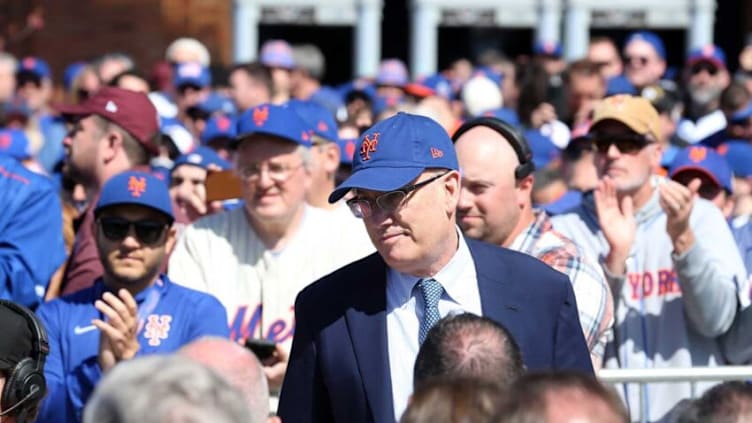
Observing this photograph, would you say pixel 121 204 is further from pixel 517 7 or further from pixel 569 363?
pixel 517 7

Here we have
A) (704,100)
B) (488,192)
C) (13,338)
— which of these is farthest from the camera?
(704,100)

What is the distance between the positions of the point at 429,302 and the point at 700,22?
12.4m

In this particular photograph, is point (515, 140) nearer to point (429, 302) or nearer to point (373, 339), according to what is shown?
point (429, 302)

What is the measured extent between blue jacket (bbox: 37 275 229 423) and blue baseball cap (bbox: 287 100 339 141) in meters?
1.79

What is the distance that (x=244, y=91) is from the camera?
35.7 ft

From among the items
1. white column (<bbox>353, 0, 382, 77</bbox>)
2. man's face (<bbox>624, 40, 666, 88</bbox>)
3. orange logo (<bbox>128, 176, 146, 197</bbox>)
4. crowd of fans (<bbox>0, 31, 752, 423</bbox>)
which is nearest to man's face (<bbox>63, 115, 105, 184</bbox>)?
crowd of fans (<bbox>0, 31, 752, 423</bbox>)

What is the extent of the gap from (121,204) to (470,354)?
2.64 m

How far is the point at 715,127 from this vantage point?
10992 millimetres

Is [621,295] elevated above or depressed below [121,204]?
below

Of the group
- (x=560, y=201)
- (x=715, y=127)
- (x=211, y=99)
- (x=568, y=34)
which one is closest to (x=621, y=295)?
(x=560, y=201)

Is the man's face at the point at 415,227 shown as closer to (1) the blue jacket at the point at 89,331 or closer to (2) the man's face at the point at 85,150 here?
(1) the blue jacket at the point at 89,331

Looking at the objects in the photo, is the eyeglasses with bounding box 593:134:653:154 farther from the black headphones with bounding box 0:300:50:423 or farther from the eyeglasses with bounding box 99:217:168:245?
the black headphones with bounding box 0:300:50:423

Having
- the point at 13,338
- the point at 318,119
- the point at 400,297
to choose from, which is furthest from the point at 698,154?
the point at 13,338

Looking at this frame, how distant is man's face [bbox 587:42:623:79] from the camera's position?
42.8 feet
